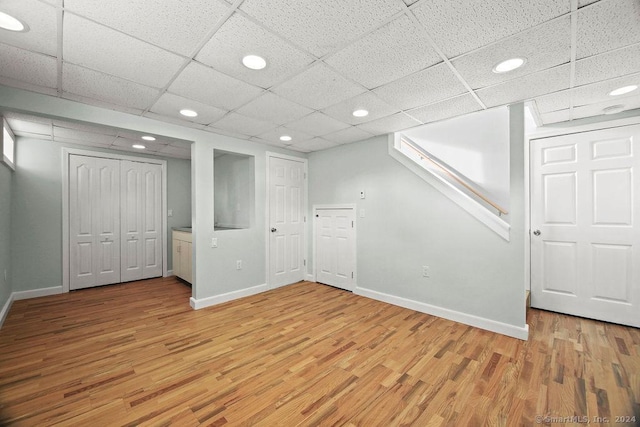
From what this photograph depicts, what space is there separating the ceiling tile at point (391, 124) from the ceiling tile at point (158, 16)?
218 cm

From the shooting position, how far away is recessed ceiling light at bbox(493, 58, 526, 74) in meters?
1.89

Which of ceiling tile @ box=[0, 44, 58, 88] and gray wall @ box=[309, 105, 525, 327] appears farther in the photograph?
gray wall @ box=[309, 105, 525, 327]

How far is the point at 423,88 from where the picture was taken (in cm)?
233

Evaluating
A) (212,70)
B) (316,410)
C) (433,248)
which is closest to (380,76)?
(212,70)

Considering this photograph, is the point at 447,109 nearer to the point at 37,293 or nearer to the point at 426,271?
the point at 426,271

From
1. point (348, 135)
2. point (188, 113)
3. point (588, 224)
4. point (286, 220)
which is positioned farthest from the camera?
point (286, 220)

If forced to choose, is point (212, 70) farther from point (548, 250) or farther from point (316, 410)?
point (548, 250)

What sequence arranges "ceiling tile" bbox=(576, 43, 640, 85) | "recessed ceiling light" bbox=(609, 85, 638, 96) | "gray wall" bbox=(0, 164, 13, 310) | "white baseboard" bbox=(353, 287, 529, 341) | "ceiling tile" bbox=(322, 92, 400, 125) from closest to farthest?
"ceiling tile" bbox=(576, 43, 640, 85) < "recessed ceiling light" bbox=(609, 85, 638, 96) < "ceiling tile" bbox=(322, 92, 400, 125) < "white baseboard" bbox=(353, 287, 529, 341) < "gray wall" bbox=(0, 164, 13, 310)

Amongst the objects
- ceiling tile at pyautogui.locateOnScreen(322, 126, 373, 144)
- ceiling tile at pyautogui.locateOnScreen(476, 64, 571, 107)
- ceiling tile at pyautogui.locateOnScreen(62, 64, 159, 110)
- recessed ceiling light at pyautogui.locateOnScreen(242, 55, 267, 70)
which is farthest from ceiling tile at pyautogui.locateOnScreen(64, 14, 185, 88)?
ceiling tile at pyautogui.locateOnScreen(476, 64, 571, 107)

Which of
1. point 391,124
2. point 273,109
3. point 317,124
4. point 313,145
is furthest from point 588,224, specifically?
point 273,109

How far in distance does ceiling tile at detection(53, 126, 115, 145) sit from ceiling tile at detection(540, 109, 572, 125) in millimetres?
5982

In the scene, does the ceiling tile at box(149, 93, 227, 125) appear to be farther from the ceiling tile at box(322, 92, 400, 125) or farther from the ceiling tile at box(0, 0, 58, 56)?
the ceiling tile at box(322, 92, 400, 125)

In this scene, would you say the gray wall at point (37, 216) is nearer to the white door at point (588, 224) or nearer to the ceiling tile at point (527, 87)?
the ceiling tile at point (527, 87)

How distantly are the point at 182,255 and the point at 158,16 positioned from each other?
4121mm
